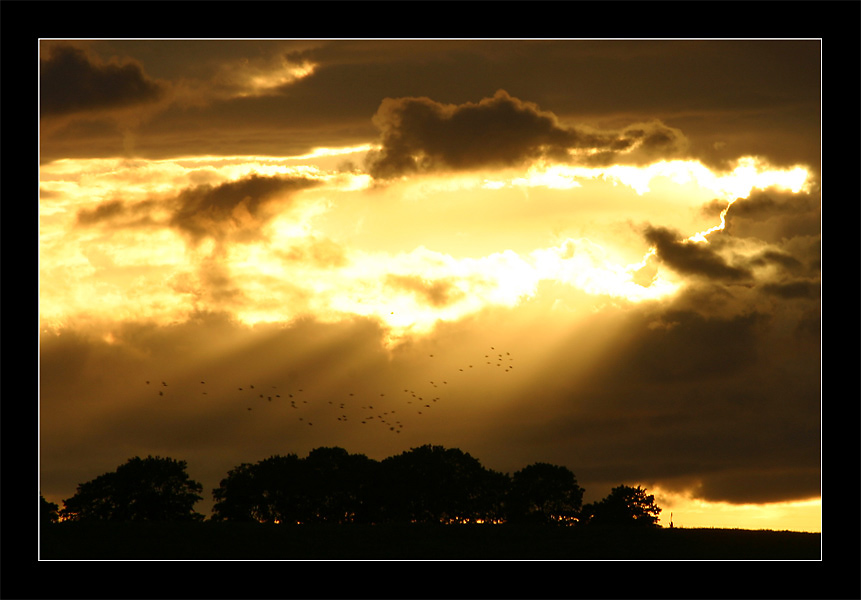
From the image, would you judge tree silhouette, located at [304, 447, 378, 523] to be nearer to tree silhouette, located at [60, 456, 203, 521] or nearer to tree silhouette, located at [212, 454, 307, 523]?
tree silhouette, located at [212, 454, 307, 523]

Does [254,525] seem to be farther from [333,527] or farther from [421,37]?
[421,37]

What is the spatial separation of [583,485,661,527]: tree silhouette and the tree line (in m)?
0.16

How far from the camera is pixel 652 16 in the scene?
35.1m

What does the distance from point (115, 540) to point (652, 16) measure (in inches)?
1762

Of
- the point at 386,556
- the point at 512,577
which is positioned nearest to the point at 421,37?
the point at 512,577

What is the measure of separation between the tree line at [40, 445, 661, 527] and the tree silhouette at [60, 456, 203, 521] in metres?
0.10

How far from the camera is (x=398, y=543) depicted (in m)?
64.5

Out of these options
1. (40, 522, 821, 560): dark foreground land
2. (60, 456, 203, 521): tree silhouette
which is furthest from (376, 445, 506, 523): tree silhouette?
(40, 522, 821, 560): dark foreground land

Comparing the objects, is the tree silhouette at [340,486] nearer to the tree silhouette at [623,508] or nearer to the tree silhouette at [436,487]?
the tree silhouette at [436,487]

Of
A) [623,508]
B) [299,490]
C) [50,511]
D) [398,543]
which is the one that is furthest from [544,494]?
[50,511]

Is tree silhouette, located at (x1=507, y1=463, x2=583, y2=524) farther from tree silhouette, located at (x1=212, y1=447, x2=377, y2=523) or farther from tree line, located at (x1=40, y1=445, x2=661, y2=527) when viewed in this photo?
tree silhouette, located at (x1=212, y1=447, x2=377, y2=523)

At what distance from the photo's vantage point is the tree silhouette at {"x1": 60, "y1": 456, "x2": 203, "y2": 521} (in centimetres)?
9850

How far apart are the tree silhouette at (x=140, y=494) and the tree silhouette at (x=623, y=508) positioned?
41511 mm

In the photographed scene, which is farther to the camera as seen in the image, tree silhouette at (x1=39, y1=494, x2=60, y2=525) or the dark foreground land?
tree silhouette at (x1=39, y1=494, x2=60, y2=525)
